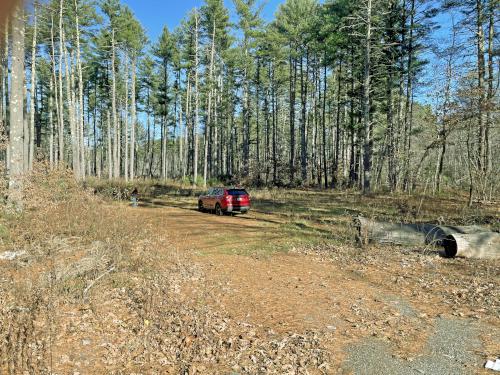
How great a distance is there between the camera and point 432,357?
5113 mm

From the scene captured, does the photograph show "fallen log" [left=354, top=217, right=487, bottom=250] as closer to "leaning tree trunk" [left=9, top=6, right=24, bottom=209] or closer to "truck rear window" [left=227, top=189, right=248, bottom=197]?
"truck rear window" [left=227, top=189, right=248, bottom=197]

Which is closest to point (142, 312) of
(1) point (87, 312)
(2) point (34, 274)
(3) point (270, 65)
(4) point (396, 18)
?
(1) point (87, 312)

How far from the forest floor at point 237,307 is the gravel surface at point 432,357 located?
0.08ft

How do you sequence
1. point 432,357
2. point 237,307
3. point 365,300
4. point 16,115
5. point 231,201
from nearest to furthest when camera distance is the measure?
point 432,357, point 237,307, point 365,300, point 16,115, point 231,201

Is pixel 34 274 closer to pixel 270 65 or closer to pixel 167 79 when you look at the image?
pixel 270 65

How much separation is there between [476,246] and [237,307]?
24.4 feet

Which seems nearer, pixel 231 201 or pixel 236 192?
pixel 231 201

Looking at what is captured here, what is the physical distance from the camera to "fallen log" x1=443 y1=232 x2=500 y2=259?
1006cm

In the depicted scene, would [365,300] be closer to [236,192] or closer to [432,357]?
[432,357]

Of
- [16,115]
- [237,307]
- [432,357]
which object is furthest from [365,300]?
[16,115]

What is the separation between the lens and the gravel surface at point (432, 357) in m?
4.81

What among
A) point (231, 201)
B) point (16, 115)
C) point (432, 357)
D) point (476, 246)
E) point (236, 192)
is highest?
point (16, 115)

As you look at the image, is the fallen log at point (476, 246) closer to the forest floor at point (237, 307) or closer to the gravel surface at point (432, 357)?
the forest floor at point (237, 307)

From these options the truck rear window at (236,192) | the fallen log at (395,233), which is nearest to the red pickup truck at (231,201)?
→ the truck rear window at (236,192)
